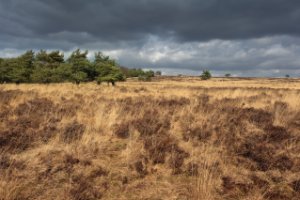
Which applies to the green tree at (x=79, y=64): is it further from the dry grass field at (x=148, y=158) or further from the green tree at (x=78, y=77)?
the dry grass field at (x=148, y=158)

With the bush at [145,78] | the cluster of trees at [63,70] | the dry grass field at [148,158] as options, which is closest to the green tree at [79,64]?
the cluster of trees at [63,70]

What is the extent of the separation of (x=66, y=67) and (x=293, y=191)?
2937 cm

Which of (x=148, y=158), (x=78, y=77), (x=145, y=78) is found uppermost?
(x=78, y=77)

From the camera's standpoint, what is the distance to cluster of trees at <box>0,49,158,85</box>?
30.5 meters

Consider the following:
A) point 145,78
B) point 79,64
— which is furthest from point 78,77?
point 145,78

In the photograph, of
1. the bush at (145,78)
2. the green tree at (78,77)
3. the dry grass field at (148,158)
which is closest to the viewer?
the dry grass field at (148,158)

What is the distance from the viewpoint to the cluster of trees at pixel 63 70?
3053cm

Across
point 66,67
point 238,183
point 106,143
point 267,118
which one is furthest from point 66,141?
point 66,67

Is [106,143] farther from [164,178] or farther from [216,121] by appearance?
[216,121]

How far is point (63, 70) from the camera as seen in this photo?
30.8m

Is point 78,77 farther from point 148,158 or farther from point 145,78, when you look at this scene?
point 145,78

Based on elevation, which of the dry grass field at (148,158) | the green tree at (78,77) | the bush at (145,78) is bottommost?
the bush at (145,78)

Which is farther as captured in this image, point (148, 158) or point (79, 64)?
point (79, 64)

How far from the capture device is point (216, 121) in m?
8.12
